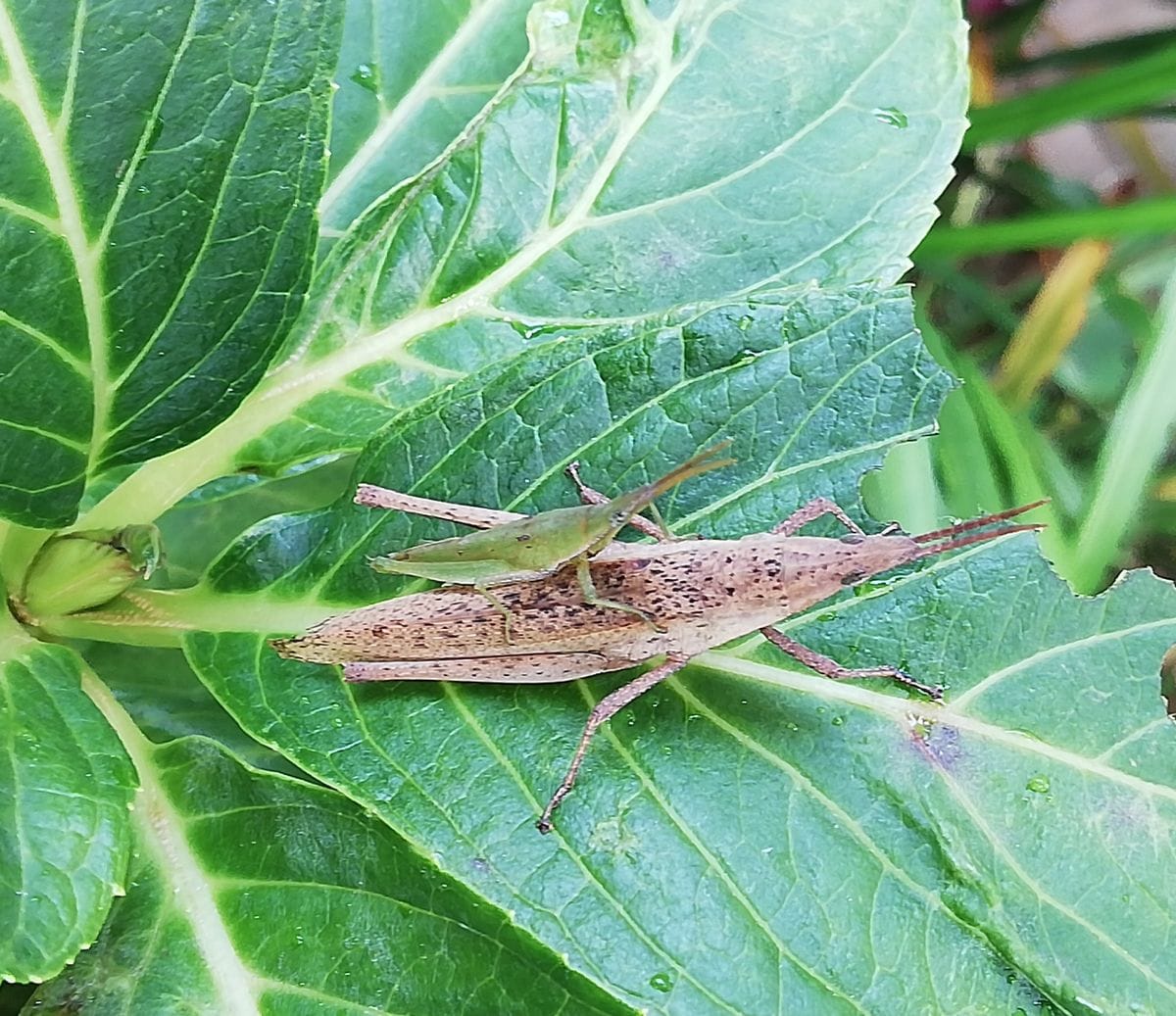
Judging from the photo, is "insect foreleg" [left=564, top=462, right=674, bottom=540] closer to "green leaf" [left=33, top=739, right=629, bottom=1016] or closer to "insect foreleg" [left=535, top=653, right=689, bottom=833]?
"insect foreleg" [left=535, top=653, right=689, bottom=833]

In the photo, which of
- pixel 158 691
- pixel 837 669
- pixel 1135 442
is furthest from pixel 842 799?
pixel 1135 442

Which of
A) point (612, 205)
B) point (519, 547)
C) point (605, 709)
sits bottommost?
point (605, 709)

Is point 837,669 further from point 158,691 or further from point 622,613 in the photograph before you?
point 158,691

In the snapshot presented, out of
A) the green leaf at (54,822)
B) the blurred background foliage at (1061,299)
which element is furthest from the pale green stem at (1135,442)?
the green leaf at (54,822)

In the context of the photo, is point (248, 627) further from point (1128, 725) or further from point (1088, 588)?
point (1088, 588)

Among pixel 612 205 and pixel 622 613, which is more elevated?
pixel 612 205

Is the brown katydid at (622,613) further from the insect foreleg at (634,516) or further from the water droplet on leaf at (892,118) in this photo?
the water droplet on leaf at (892,118)

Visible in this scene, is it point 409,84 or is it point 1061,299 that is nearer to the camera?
point 409,84

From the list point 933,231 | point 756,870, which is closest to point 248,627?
point 756,870
